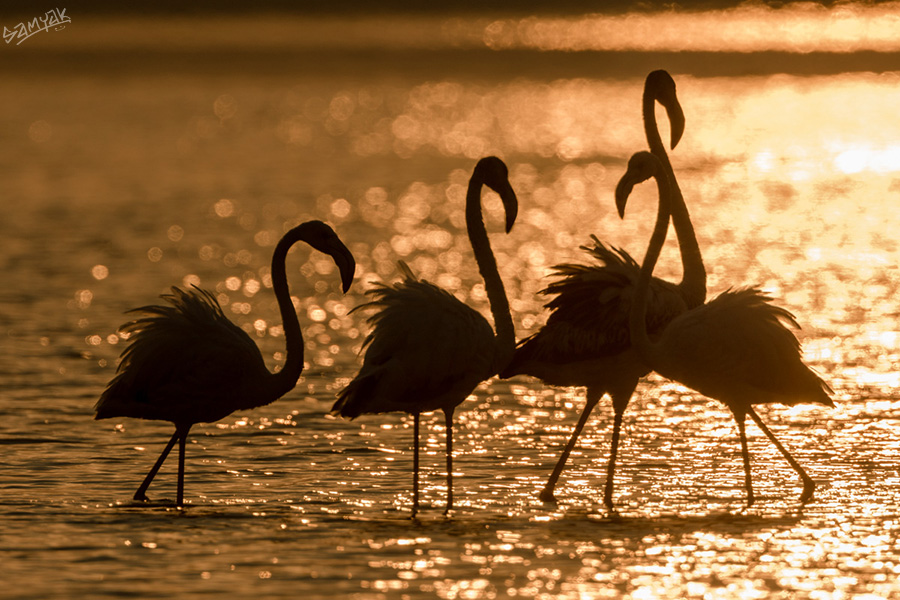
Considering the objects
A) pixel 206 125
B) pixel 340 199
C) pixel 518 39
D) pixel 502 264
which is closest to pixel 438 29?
pixel 518 39

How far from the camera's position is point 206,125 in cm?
4384

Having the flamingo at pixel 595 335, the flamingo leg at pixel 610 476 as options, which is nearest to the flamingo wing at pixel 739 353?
the flamingo at pixel 595 335

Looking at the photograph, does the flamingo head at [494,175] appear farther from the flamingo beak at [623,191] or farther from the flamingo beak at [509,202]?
the flamingo beak at [623,191]

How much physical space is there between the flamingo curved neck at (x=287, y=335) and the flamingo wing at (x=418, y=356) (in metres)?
0.48

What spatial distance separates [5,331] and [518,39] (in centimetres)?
6741

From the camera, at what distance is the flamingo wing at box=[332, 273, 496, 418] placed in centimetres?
969

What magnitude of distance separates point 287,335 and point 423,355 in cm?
105

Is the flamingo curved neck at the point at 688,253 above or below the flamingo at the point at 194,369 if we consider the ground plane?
above

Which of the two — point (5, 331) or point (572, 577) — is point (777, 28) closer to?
point (5, 331)

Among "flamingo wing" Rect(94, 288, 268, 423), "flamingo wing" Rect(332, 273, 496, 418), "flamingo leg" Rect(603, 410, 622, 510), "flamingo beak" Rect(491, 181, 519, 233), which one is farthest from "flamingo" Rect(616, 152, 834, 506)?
"flamingo wing" Rect(94, 288, 268, 423)

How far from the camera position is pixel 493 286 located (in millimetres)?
10242

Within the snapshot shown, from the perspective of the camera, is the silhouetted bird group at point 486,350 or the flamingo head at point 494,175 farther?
the flamingo head at point 494,175

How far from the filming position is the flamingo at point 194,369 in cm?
995

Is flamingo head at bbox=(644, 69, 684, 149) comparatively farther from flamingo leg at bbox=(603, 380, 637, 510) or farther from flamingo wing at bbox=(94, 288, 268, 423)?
flamingo wing at bbox=(94, 288, 268, 423)
